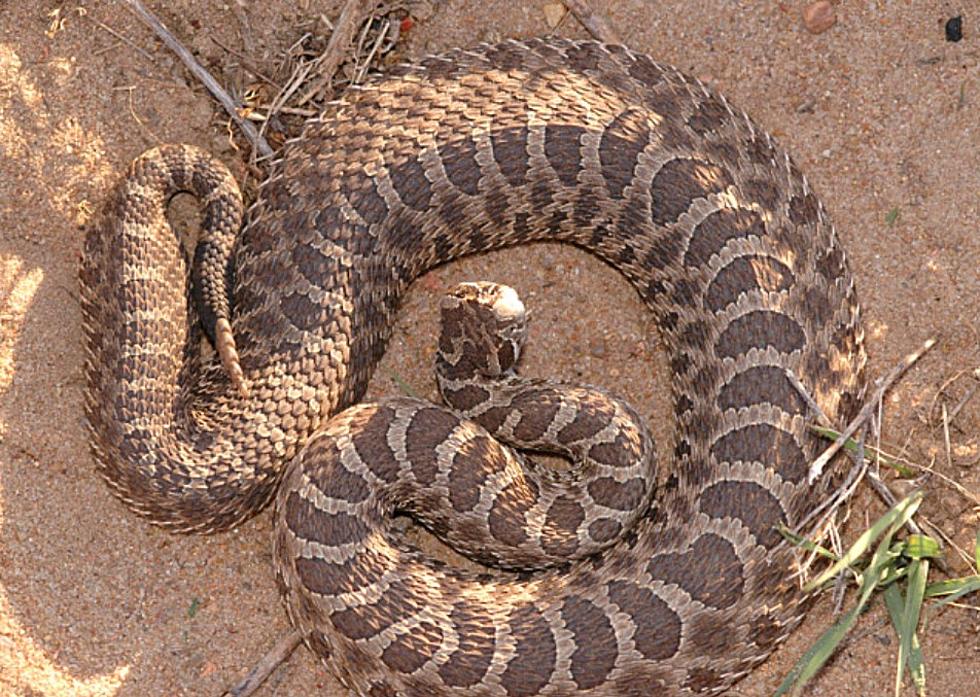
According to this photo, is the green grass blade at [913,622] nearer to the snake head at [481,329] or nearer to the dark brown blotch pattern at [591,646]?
the dark brown blotch pattern at [591,646]

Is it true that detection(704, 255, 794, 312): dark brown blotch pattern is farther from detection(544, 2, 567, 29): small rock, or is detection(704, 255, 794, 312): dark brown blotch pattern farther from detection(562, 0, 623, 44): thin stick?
detection(544, 2, 567, 29): small rock

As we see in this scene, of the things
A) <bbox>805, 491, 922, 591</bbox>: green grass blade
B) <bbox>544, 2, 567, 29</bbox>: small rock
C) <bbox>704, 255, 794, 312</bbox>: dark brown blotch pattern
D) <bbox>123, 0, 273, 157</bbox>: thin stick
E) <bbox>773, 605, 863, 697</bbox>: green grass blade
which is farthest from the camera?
<bbox>544, 2, 567, 29</bbox>: small rock

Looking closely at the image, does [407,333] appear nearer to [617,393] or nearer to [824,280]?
[617,393]

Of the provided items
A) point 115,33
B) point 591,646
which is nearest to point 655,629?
point 591,646

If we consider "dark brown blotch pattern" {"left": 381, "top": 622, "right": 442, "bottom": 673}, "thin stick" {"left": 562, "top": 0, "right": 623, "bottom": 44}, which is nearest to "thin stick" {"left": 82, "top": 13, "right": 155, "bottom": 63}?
"thin stick" {"left": 562, "top": 0, "right": 623, "bottom": 44}

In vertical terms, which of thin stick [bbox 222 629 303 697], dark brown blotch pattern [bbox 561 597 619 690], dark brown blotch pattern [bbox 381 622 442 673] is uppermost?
dark brown blotch pattern [bbox 561 597 619 690]

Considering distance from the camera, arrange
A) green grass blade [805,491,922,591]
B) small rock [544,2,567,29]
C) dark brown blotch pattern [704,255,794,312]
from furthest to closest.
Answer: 1. small rock [544,2,567,29]
2. dark brown blotch pattern [704,255,794,312]
3. green grass blade [805,491,922,591]

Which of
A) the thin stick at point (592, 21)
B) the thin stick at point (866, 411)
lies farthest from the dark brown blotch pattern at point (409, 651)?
the thin stick at point (592, 21)

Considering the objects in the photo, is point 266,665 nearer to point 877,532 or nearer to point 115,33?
point 877,532
